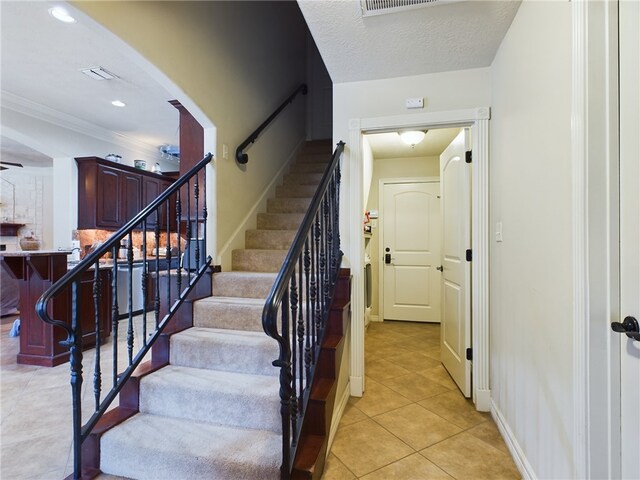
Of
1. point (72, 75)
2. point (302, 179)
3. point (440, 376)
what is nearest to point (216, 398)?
point (440, 376)

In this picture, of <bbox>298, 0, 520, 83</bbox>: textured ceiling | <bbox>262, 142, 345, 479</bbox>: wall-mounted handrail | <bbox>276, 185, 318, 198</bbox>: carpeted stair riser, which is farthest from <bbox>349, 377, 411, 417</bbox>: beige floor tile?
<bbox>298, 0, 520, 83</bbox>: textured ceiling

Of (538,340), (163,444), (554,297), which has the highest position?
(554,297)

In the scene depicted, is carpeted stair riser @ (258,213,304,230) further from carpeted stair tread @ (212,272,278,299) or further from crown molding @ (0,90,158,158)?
crown molding @ (0,90,158,158)

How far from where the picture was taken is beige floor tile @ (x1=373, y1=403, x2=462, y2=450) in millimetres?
1986

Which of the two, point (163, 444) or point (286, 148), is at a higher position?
point (286, 148)

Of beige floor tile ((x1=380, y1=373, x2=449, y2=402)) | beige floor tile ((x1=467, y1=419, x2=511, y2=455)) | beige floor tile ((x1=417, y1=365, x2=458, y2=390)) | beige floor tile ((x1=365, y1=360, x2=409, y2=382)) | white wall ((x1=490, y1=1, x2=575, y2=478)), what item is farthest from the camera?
beige floor tile ((x1=365, y1=360, x2=409, y2=382))

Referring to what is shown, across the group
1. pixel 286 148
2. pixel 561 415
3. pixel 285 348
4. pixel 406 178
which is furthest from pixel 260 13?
pixel 561 415

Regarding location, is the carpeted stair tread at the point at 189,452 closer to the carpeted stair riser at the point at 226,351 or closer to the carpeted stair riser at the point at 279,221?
the carpeted stair riser at the point at 226,351

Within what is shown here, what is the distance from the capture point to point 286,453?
1.36 m

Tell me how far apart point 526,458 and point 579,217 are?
1.30m

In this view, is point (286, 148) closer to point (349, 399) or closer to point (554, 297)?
point (349, 399)

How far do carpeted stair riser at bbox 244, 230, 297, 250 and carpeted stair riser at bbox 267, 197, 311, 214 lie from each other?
1.58ft

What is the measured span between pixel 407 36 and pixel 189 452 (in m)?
2.58

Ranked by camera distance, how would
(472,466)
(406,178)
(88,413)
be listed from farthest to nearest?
1. (406,178)
2. (88,413)
3. (472,466)
